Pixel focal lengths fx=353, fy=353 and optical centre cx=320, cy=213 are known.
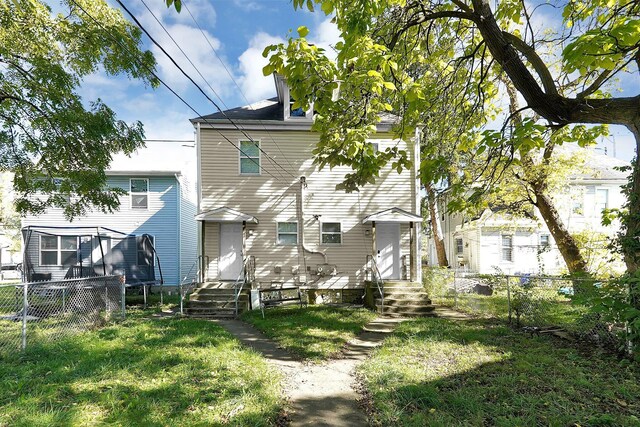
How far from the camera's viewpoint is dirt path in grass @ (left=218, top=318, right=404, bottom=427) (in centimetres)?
407

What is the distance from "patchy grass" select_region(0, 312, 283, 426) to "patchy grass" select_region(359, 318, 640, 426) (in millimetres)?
1637

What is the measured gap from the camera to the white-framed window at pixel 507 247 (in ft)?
68.9

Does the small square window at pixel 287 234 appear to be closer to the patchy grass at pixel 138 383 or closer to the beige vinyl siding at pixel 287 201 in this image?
the beige vinyl siding at pixel 287 201

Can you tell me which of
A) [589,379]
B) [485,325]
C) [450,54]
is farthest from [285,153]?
[589,379]

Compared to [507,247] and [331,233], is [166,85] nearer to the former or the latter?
[331,233]

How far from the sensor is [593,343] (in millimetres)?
6668

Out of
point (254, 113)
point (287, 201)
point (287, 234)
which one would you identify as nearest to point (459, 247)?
point (287, 234)

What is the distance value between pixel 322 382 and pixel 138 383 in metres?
2.52

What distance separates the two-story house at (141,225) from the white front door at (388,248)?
8.07 m

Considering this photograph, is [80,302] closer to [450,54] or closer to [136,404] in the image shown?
[136,404]

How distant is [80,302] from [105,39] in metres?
6.66

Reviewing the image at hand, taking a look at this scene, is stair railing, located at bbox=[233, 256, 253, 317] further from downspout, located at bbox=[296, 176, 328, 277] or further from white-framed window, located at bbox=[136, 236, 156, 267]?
white-framed window, located at bbox=[136, 236, 156, 267]

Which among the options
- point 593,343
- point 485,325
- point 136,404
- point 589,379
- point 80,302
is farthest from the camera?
point 485,325

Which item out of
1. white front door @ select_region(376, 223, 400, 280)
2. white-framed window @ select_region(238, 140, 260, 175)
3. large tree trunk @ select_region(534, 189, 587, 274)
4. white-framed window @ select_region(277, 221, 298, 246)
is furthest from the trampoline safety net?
large tree trunk @ select_region(534, 189, 587, 274)
